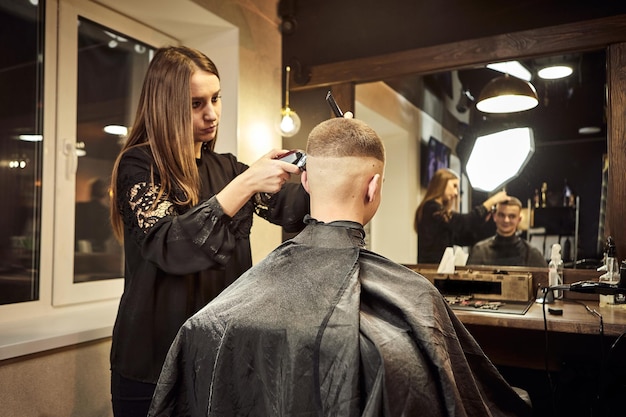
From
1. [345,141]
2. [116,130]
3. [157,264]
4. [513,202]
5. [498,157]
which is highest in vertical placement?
[116,130]

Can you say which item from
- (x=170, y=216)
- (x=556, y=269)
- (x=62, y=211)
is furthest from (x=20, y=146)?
(x=556, y=269)

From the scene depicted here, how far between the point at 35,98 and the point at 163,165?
1101 mm

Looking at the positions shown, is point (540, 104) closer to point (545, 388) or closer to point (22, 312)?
point (545, 388)

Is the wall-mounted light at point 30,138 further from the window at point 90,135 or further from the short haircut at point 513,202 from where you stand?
the short haircut at point 513,202

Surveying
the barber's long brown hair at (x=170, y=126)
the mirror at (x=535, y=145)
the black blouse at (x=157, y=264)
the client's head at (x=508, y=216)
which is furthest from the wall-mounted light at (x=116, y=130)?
the client's head at (x=508, y=216)

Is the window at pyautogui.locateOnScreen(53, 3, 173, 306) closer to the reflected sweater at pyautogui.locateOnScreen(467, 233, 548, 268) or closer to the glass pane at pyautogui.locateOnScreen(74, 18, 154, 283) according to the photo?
the glass pane at pyautogui.locateOnScreen(74, 18, 154, 283)

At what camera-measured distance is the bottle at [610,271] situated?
2.25 metres

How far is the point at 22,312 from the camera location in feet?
7.22

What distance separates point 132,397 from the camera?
1.52 metres

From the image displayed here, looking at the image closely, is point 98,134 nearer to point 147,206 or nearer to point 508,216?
point 147,206

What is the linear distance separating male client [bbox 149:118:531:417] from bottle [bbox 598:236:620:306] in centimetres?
133

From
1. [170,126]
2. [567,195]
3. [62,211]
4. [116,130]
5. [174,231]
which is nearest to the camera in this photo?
[174,231]

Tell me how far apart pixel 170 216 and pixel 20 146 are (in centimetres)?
115

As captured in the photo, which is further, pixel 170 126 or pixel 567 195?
pixel 567 195
